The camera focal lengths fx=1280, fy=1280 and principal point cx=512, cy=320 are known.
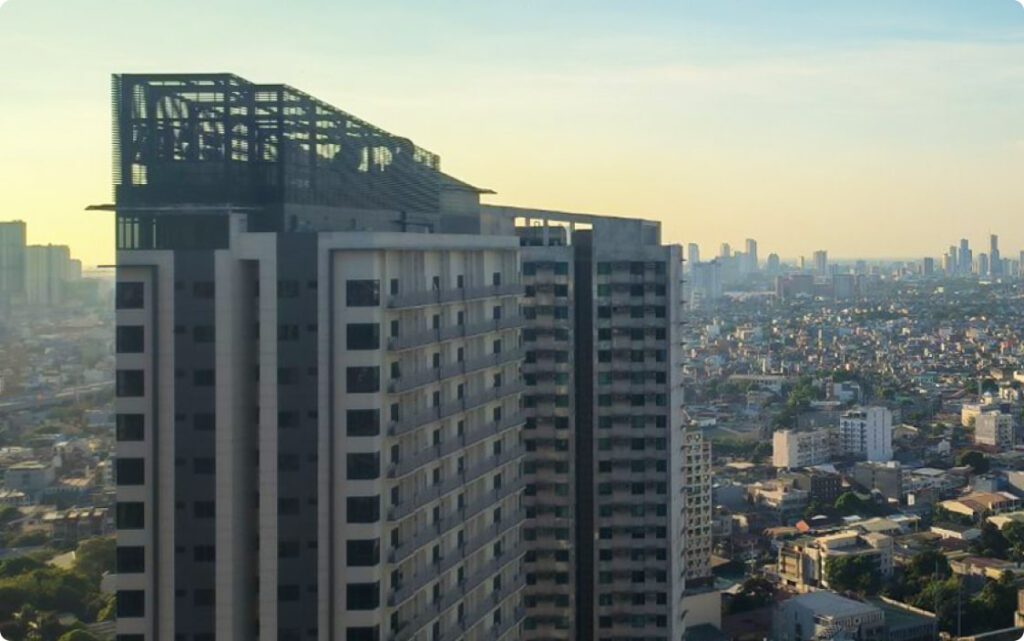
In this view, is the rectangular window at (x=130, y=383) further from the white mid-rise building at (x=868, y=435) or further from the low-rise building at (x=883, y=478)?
the white mid-rise building at (x=868, y=435)

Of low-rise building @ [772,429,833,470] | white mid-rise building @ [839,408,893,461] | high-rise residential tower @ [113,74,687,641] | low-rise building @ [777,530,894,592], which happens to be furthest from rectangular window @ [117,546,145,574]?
white mid-rise building @ [839,408,893,461]

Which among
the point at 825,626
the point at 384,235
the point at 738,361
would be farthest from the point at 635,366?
the point at 738,361

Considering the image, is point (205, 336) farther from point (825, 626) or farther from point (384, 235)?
point (825, 626)

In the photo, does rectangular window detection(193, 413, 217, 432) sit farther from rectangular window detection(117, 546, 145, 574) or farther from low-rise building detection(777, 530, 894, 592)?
low-rise building detection(777, 530, 894, 592)

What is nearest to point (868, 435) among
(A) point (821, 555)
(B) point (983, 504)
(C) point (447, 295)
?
(B) point (983, 504)

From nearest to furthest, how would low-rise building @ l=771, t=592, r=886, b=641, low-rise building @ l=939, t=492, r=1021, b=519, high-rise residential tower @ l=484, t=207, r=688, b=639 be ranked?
1. high-rise residential tower @ l=484, t=207, r=688, b=639
2. low-rise building @ l=771, t=592, r=886, b=641
3. low-rise building @ l=939, t=492, r=1021, b=519

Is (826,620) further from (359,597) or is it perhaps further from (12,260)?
(359,597)

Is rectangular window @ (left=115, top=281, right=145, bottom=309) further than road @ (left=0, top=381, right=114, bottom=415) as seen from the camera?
No
